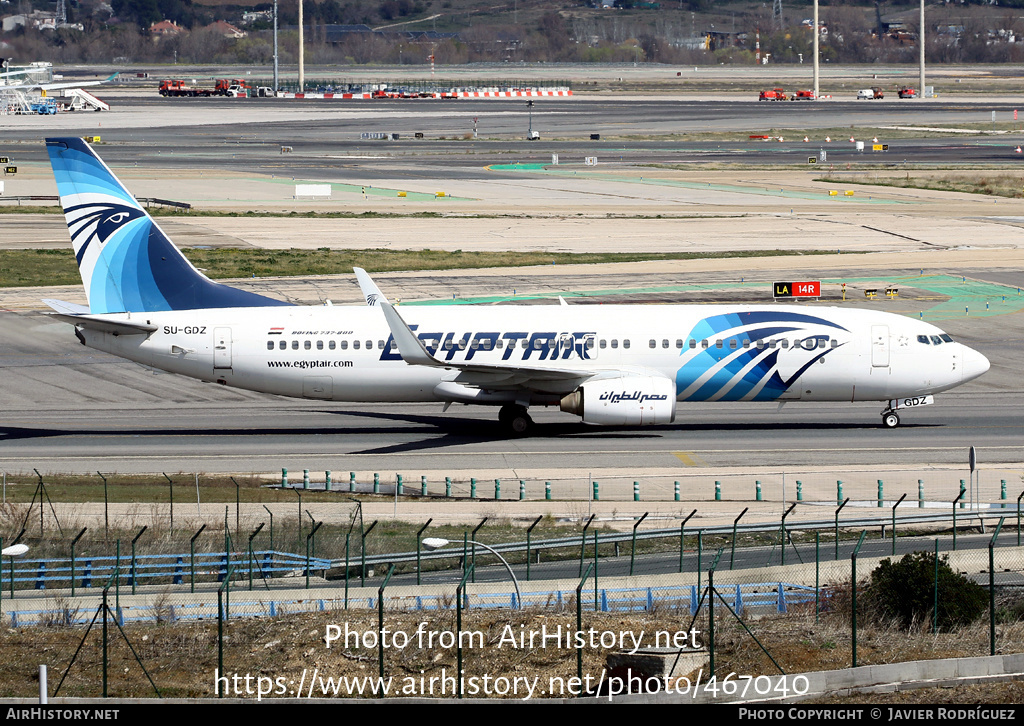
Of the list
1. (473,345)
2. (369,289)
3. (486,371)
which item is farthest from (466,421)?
(369,289)

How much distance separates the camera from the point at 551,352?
2077 inches

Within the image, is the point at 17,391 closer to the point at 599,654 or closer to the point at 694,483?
the point at 694,483

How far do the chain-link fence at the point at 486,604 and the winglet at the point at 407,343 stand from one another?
1111cm

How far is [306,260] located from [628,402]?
46589 millimetres

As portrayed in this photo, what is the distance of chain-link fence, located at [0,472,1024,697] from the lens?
27.6 meters

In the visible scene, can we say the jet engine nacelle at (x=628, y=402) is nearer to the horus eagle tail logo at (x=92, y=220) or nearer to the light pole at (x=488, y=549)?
the light pole at (x=488, y=549)

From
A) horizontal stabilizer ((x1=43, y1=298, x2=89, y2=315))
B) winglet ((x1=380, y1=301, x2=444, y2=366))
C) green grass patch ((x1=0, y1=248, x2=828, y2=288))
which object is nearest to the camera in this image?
winglet ((x1=380, y1=301, x2=444, y2=366))

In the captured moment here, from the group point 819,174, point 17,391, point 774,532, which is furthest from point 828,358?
point 819,174

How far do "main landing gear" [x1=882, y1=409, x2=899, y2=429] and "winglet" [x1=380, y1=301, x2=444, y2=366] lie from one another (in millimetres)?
18167

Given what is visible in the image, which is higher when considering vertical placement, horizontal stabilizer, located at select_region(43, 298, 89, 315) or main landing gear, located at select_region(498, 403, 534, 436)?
horizontal stabilizer, located at select_region(43, 298, 89, 315)

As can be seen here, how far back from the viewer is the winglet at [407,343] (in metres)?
49.8

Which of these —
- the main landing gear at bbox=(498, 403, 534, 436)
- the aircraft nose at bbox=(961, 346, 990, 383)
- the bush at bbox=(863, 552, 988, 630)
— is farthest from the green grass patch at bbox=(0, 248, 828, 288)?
the bush at bbox=(863, 552, 988, 630)

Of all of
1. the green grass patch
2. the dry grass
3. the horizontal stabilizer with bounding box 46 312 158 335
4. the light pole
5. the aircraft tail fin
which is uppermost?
the aircraft tail fin

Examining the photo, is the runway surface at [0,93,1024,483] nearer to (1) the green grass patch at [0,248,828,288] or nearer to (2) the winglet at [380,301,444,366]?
(2) the winglet at [380,301,444,366]
